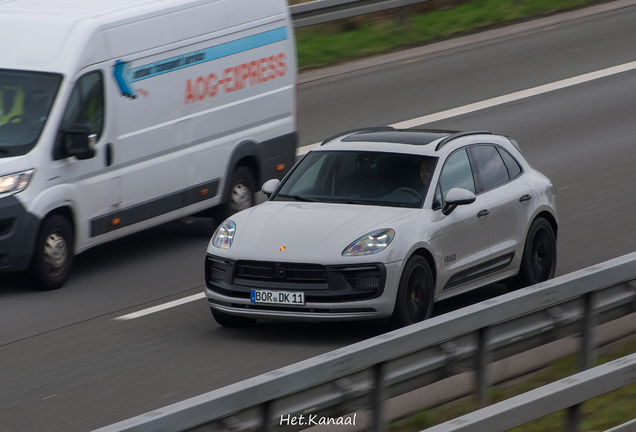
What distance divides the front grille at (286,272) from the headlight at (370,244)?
245 mm

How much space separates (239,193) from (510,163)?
12.0ft

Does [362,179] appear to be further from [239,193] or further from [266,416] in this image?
[266,416]

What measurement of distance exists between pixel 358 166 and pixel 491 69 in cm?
1071

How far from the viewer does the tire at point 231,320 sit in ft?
30.4

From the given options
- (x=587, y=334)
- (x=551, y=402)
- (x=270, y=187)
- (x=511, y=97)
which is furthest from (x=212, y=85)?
(x=551, y=402)

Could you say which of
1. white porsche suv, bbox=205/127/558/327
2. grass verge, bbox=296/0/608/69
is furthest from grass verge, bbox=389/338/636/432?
grass verge, bbox=296/0/608/69

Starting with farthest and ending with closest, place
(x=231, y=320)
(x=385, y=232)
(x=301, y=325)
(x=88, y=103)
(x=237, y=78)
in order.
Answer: (x=237, y=78), (x=88, y=103), (x=301, y=325), (x=231, y=320), (x=385, y=232)

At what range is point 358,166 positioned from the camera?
983 cm

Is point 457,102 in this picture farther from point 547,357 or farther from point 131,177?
point 547,357

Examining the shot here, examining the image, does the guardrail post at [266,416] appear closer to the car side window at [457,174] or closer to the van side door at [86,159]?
the car side window at [457,174]

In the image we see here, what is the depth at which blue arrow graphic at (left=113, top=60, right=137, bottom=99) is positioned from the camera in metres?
11.3

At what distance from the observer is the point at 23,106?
10.8 metres

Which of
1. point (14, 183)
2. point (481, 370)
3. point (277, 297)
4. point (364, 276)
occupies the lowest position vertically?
point (277, 297)

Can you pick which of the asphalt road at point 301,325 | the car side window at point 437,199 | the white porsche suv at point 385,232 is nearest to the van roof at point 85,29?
the asphalt road at point 301,325
